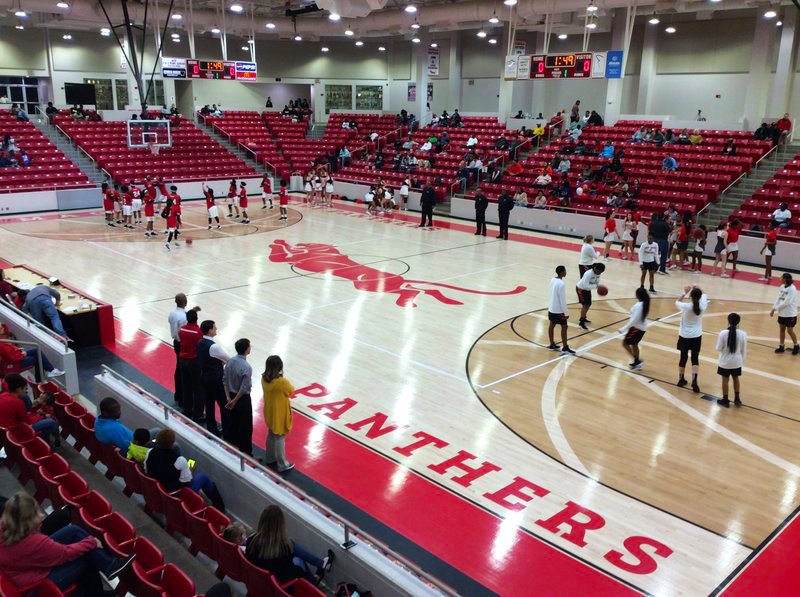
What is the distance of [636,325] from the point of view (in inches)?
405

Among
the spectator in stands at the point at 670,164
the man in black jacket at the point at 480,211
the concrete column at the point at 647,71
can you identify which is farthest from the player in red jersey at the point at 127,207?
the concrete column at the point at 647,71

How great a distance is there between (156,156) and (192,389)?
25087 millimetres

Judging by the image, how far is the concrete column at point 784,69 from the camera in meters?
23.7

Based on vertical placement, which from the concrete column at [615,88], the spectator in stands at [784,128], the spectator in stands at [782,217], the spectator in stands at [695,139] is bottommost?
the spectator in stands at [782,217]

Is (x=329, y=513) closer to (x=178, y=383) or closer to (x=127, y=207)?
(x=178, y=383)

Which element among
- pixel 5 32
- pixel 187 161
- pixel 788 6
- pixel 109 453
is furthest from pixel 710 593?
pixel 5 32

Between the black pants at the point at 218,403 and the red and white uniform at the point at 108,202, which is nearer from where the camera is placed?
the black pants at the point at 218,403

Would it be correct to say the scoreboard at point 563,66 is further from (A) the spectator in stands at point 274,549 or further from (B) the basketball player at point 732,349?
(A) the spectator in stands at point 274,549

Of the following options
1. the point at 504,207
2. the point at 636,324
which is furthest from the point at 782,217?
the point at 636,324

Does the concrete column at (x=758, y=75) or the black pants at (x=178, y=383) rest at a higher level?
the concrete column at (x=758, y=75)

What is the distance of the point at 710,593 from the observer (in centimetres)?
564

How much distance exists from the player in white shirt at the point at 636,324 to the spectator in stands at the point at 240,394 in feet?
18.5

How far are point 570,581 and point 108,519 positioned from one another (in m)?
3.78

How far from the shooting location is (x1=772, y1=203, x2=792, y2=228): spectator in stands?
18.6 metres
